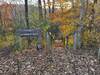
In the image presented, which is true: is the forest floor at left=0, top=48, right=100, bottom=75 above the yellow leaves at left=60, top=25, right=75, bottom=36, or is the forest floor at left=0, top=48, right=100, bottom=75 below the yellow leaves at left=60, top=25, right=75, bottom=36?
below

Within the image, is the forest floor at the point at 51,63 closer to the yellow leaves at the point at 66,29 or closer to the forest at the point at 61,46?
the forest at the point at 61,46

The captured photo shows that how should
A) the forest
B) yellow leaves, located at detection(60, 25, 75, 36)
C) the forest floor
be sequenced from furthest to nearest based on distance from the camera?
yellow leaves, located at detection(60, 25, 75, 36) < the forest < the forest floor

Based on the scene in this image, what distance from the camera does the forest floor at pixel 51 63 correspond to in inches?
281

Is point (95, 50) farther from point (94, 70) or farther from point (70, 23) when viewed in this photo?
point (70, 23)

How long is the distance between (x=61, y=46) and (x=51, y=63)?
3027 mm

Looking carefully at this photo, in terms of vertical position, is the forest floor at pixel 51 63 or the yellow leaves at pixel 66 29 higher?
the yellow leaves at pixel 66 29

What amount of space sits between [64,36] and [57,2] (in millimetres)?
3906

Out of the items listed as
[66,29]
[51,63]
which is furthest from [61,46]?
[51,63]

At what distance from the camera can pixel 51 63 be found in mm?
7836

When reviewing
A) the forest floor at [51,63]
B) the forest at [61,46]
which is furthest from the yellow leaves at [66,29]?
A: the forest floor at [51,63]

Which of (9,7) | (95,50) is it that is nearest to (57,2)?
(95,50)

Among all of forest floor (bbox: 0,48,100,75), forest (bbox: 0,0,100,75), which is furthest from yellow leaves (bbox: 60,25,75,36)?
forest floor (bbox: 0,48,100,75)

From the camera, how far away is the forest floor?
7133 millimetres

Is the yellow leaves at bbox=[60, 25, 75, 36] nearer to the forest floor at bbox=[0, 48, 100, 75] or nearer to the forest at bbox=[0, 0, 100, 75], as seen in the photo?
the forest at bbox=[0, 0, 100, 75]
